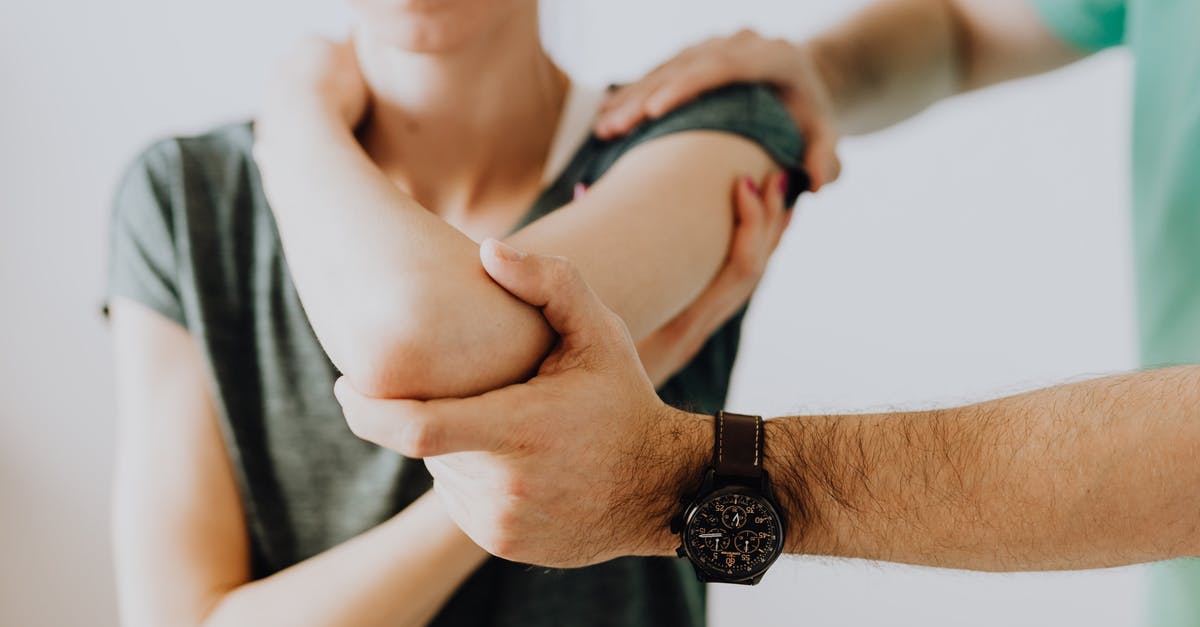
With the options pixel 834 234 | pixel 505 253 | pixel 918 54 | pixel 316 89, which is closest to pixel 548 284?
pixel 505 253

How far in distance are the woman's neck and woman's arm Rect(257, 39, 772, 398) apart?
0.07 m

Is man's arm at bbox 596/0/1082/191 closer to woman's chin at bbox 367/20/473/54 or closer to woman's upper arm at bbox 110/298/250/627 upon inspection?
woman's chin at bbox 367/20/473/54

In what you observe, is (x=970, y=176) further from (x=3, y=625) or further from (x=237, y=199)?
(x=3, y=625)

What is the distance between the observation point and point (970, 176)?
7.00 feet

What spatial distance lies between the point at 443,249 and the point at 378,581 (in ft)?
1.20

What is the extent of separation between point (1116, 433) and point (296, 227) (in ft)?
2.23

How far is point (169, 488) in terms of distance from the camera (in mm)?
1053

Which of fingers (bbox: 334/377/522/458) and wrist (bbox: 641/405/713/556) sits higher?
fingers (bbox: 334/377/522/458)

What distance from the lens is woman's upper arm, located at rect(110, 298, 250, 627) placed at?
1.04 m

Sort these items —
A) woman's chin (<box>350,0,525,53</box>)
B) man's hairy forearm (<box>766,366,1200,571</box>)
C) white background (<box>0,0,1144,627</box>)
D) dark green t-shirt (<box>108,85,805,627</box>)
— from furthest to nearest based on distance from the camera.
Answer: white background (<box>0,0,1144,627</box>) → dark green t-shirt (<box>108,85,805,627</box>) → woman's chin (<box>350,0,525,53</box>) → man's hairy forearm (<box>766,366,1200,571</box>)

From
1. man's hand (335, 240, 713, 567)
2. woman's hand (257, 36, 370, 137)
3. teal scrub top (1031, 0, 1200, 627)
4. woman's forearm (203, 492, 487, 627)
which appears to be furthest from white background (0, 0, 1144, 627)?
man's hand (335, 240, 713, 567)

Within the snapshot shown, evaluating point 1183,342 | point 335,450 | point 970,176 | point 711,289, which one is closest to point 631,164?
point 711,289

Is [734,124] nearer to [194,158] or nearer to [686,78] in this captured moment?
[686,78]

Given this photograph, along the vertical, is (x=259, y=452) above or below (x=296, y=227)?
below
